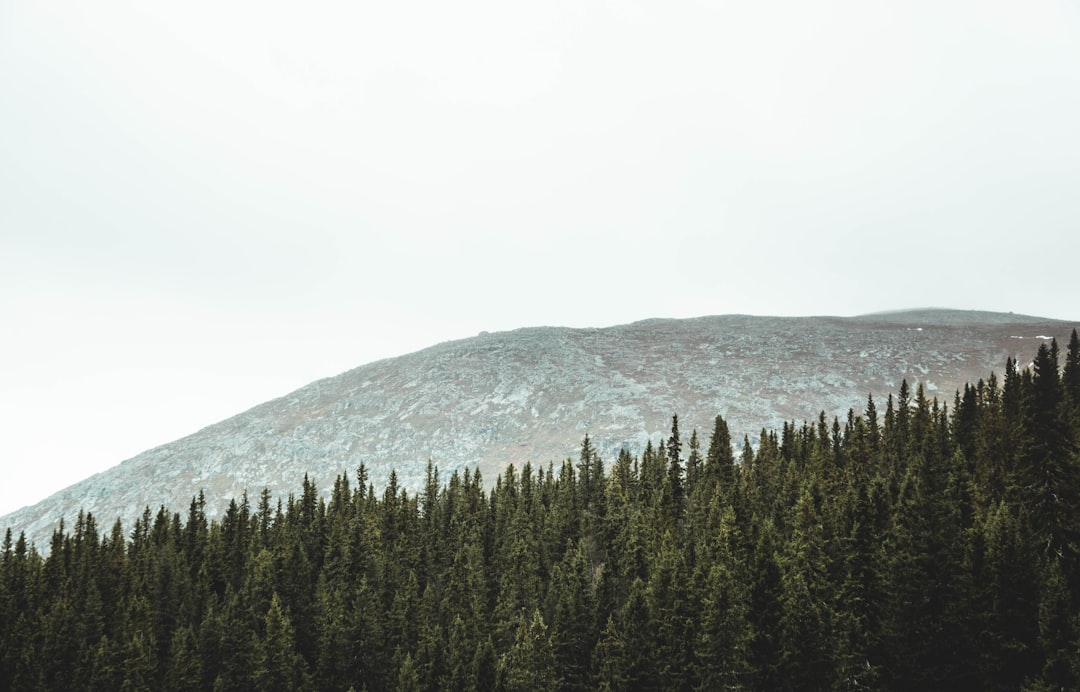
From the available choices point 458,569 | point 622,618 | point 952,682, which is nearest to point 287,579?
point 458,569

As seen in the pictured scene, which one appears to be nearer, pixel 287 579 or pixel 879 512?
pixel 879 512

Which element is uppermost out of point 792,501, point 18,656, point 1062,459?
point 1062,459

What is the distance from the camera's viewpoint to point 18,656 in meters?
89.6

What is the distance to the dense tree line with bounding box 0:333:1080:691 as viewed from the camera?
49.0m

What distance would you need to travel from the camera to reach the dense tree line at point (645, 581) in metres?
49.0

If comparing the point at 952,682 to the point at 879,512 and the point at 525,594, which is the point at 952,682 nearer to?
the point at 879,512

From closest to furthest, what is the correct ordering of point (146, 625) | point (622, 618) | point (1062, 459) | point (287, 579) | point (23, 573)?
point (1062, 459), point (622, 618), point (146, 625), point (287, 579), point (23, 573)

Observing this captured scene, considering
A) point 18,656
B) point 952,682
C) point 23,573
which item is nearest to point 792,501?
point 952,682

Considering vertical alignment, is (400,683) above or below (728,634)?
below

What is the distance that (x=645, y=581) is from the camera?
75812 millimetres

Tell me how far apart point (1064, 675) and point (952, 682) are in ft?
23.9

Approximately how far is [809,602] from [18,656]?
93.9 meters

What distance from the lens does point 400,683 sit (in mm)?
69625

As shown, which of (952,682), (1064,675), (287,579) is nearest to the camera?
(1064,675)
